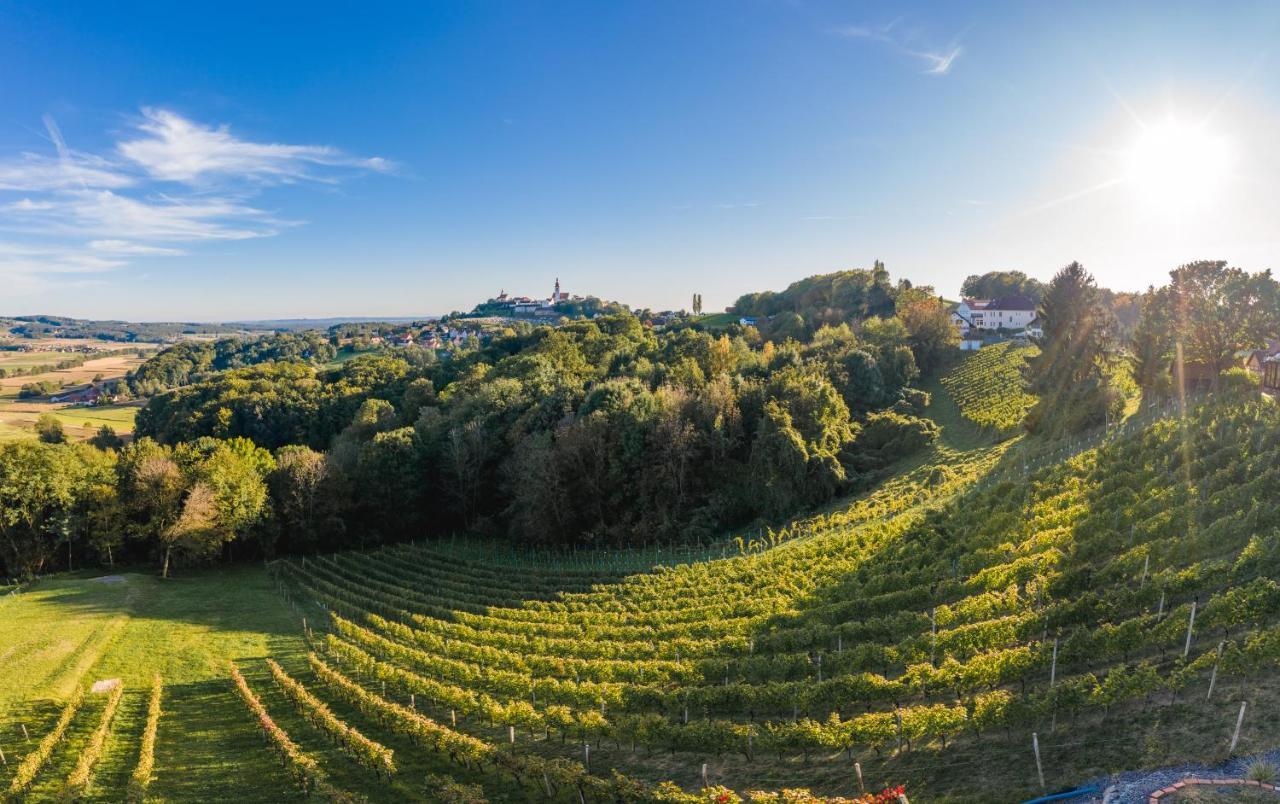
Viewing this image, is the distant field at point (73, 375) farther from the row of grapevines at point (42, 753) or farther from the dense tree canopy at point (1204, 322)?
the dense tree canopy at point (1204, 322)

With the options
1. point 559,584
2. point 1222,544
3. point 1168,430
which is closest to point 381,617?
point 559,584

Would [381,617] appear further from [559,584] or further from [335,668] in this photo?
[559,584]

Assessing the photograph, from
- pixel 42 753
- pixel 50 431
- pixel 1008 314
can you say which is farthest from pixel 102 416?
pixel 1008 314

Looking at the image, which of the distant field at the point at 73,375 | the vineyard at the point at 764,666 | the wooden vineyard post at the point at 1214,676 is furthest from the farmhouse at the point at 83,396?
the wooden vineyard post at the point at 1214,676

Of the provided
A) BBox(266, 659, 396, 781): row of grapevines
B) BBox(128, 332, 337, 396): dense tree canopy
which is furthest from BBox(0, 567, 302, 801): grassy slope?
BBox(128, 332, 337, 396): dense tree canopy

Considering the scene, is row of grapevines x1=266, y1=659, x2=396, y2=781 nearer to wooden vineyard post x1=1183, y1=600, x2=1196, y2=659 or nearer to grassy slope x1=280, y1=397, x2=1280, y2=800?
grassy slope x1=280, y1=397, x2=1280, y2=800

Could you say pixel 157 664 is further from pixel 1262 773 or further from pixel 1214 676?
pixel 1214 676
